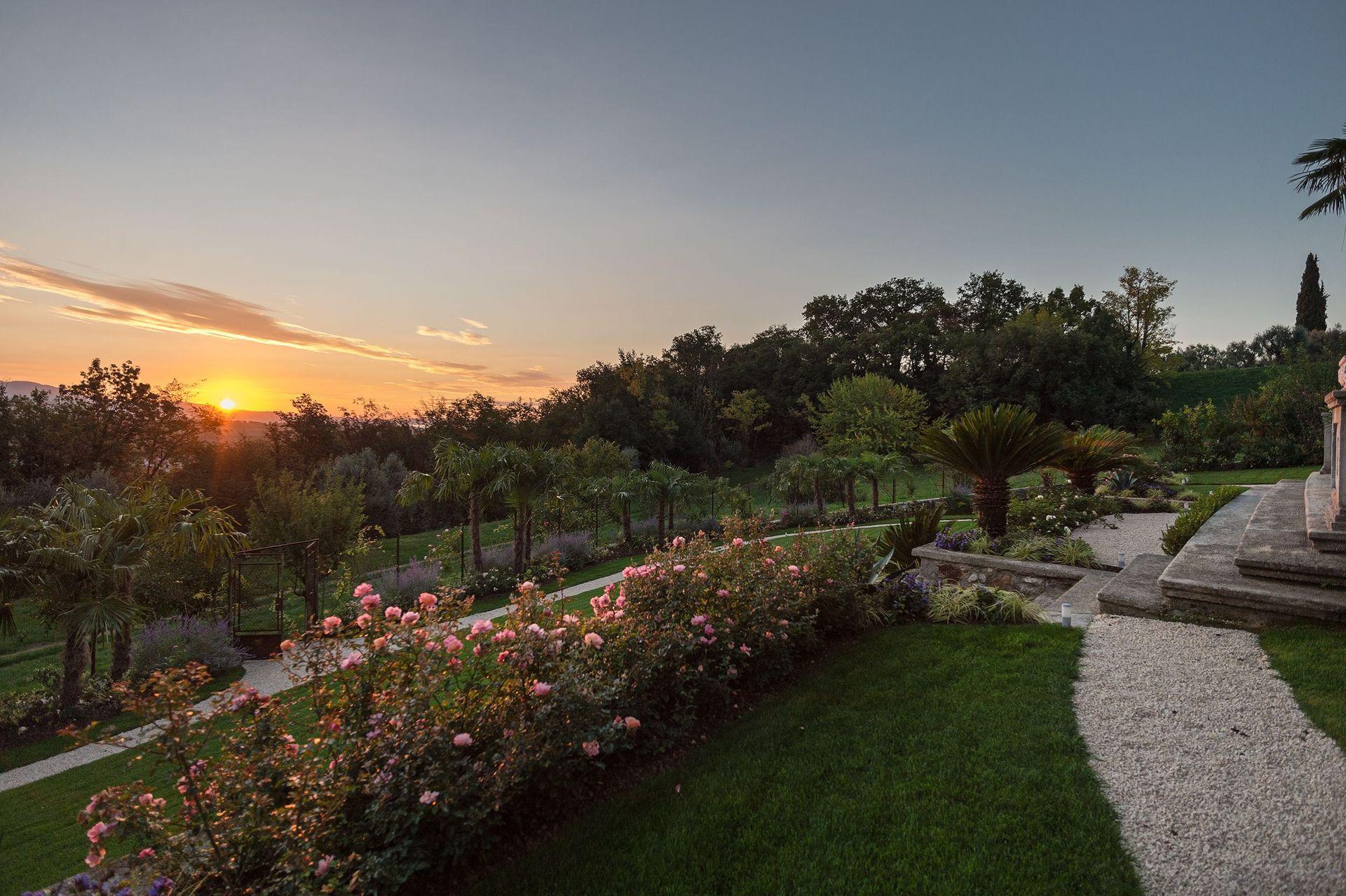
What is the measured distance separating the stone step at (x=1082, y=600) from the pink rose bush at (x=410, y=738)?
2732 millimetres

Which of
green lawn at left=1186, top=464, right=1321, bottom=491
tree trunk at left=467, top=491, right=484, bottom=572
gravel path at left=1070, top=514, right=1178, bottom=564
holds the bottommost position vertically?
tree trunk at left=467, top=491, right=484, bottom=572

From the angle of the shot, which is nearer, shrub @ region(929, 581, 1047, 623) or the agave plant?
shrub @ region(929, 581, 1047, 623)

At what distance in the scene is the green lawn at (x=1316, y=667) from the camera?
260 centimetres

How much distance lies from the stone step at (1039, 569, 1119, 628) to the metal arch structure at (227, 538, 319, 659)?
27.4 ft

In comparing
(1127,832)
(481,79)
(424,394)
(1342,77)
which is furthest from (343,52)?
(424,394)

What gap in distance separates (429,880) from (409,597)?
6.82 metres

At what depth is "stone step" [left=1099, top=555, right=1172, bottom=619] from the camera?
4.18 m

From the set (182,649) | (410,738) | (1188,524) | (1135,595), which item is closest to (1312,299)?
(1188,524)

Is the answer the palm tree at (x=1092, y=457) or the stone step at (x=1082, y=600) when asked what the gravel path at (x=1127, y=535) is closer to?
the stone step at (x=1082, y=600)

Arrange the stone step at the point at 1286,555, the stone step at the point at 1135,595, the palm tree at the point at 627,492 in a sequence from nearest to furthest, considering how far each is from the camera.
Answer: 1. the stone step at the point at 1286,555
2. the stone step at the point at 1135,595
3. the palm tree at the point at 627,492

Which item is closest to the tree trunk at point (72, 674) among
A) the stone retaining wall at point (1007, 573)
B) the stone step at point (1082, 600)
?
the stone retaining wall at point (1007, 573)

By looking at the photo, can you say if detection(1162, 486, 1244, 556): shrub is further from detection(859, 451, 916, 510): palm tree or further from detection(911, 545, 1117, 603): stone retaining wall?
detection(859, 451, 916, 510): palm tree

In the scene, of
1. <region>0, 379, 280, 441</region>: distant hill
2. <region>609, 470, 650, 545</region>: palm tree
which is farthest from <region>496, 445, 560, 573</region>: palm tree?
<region>0, 379, 280, 441</region>: distant hill

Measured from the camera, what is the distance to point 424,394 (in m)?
30.3
